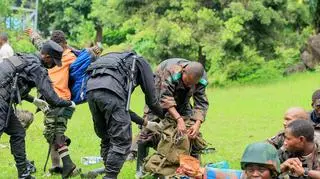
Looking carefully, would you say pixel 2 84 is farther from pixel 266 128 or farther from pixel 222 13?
pixel 222 13

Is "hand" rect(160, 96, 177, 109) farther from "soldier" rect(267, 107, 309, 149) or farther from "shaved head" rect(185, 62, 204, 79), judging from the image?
"soldier" rect(267, 107, 309, 149)

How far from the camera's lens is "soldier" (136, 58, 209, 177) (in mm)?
7172

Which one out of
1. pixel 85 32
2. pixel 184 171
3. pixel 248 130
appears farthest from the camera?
pixel 85 32

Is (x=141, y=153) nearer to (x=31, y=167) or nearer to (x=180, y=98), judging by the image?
(x=180, y=98)

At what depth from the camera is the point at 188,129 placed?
751cm

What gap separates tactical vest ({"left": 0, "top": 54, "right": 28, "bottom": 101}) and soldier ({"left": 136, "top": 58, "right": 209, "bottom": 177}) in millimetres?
1564

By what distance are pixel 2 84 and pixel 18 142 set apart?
77 cm

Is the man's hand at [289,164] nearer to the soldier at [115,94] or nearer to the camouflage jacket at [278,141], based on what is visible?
the camouflage jacket at [278,141]

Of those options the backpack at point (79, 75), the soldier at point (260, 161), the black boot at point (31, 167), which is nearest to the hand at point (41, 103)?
the backpack at point (79, 75)

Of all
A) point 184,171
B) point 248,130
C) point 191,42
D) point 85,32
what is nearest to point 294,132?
point 184,171

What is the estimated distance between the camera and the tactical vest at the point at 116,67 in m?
6.54

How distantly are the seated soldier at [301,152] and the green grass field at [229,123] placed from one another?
2.94 meters

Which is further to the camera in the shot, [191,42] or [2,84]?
[191,42]

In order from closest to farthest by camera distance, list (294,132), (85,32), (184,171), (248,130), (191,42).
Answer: (294,132) < (184,171) < (248,130) < (191,42) < (85,32)
